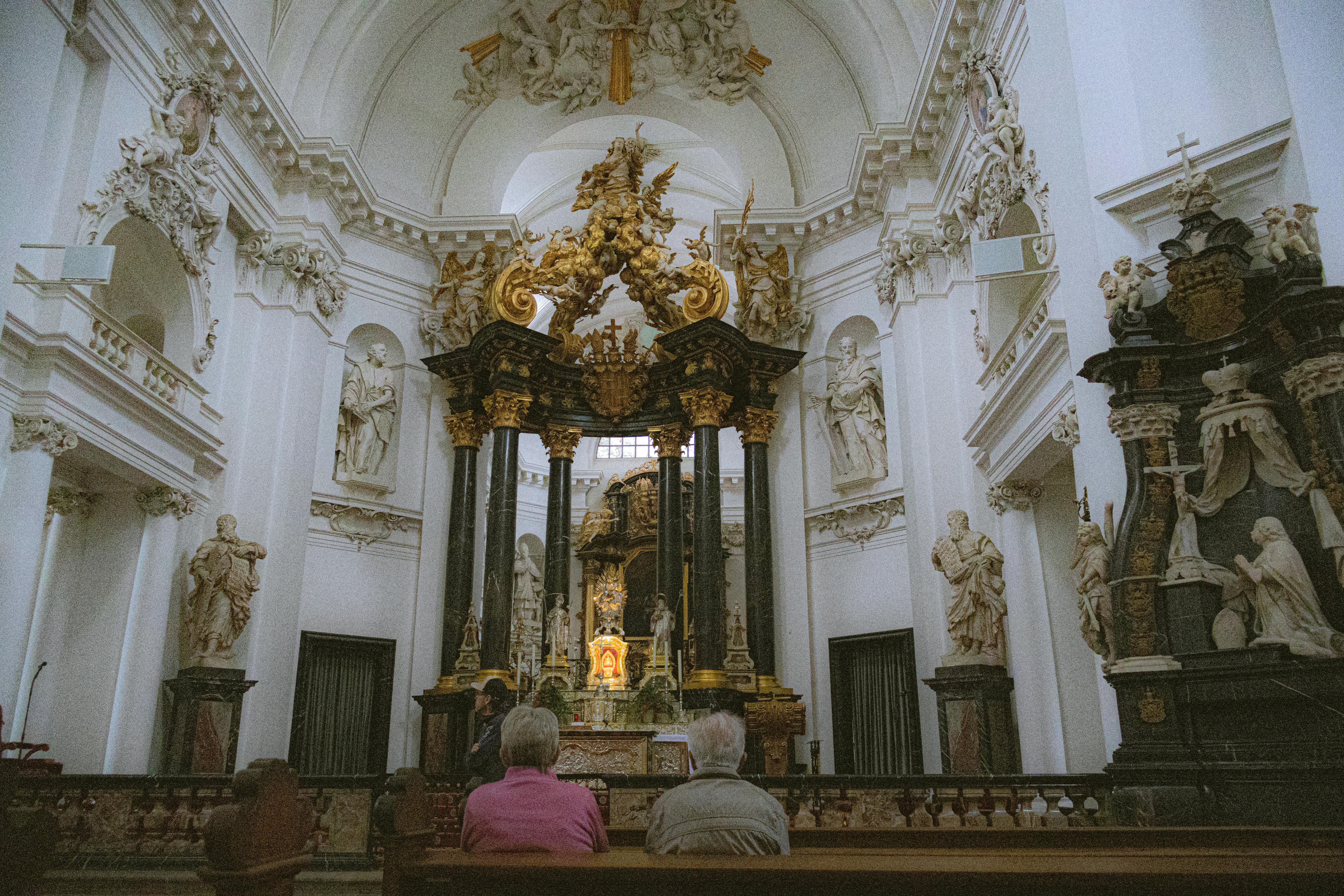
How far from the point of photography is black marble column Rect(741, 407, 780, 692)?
13.3m

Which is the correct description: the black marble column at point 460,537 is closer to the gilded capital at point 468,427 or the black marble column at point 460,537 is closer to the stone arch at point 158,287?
the gilded capital at point 468,427

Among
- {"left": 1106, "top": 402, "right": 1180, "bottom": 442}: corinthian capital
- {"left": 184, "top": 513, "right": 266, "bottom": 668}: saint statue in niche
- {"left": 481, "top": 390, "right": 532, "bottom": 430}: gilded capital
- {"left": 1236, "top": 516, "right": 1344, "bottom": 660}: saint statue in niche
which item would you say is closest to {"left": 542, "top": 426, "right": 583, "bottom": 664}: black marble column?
{"left": 481, "top": 390, "right": 532, "bottom": 430}: gilded capital

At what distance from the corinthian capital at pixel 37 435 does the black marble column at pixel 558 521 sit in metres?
6.74

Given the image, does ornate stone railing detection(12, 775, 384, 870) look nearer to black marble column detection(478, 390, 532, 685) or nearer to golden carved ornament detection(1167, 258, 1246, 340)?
black marble column detection(478, 390, 532, 685)

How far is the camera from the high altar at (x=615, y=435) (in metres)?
12.7

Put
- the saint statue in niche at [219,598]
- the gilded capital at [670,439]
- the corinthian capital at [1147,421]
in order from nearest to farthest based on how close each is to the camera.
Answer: the corinthian capital at [1147,421]
the saint statue in niche at [219,598]
the gilded capital at [670,439]

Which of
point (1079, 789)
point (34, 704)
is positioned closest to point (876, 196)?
point (1079, 789)

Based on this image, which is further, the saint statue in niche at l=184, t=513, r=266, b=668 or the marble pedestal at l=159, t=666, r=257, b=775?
the saint statue in niche at l=184, t=513, r=266, b=668

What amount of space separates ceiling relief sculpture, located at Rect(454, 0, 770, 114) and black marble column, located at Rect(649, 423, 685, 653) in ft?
20.0

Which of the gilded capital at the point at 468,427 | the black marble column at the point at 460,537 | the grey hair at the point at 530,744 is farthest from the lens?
the gilded capital at the point at 468,427

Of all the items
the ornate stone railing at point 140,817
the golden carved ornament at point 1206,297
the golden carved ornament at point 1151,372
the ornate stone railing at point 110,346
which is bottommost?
the ornate stone railing at point 140,817

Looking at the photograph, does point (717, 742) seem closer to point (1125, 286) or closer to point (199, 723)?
point (1125, 286)

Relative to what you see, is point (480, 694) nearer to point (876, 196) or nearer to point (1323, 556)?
point (1323, 556)

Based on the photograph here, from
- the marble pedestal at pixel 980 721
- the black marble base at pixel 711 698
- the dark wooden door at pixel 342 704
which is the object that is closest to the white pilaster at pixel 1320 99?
the marble pedestal at pixel 980 721
